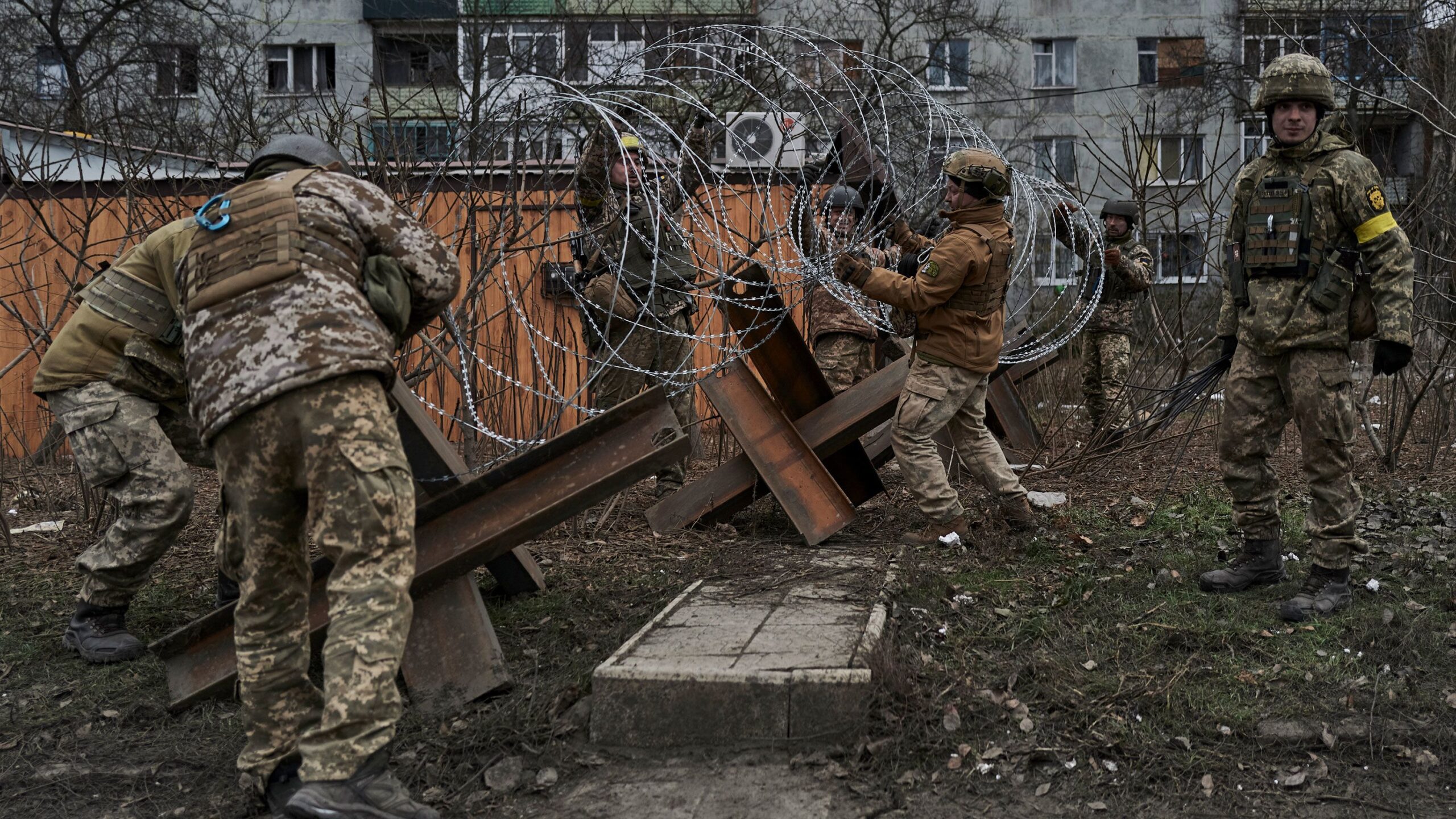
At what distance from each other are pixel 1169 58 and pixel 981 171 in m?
25.6

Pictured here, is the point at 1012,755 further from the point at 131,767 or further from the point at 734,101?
the point at 734,101

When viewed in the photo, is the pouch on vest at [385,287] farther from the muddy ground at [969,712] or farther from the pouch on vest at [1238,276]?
the pouch on vest at [1238,276]

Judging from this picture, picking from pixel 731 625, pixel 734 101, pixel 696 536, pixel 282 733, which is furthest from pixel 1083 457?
pixel 734 101

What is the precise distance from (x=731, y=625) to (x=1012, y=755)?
109 centimetres

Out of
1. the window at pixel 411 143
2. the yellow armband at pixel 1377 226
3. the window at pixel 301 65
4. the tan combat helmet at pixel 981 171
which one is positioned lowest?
the yellow armband at pixel 1377 226

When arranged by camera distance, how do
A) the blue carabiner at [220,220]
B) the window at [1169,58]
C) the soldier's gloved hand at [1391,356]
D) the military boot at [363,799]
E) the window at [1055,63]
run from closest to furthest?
the military boot at [363,799] → the blue carabiner at [220,220] → the soldier's gloved hand at [1391,356] → the window at [1169,58] → the window at [1055,63]

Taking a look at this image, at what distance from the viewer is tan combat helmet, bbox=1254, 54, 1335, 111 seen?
4301 mm

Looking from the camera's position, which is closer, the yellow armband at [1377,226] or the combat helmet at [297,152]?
the combat helmet at [297,152]

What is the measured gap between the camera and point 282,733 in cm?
312

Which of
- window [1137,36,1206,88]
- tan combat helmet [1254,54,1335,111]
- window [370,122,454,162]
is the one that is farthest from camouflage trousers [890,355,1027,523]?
window [1137,36,1206,88]

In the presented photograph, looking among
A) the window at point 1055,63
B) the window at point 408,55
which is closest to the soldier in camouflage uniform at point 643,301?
the window at point 408,55

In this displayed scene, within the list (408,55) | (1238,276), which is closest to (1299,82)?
(1238,276)

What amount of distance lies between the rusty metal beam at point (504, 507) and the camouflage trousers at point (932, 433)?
1.83 meters

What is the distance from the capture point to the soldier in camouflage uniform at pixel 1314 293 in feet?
14.1
